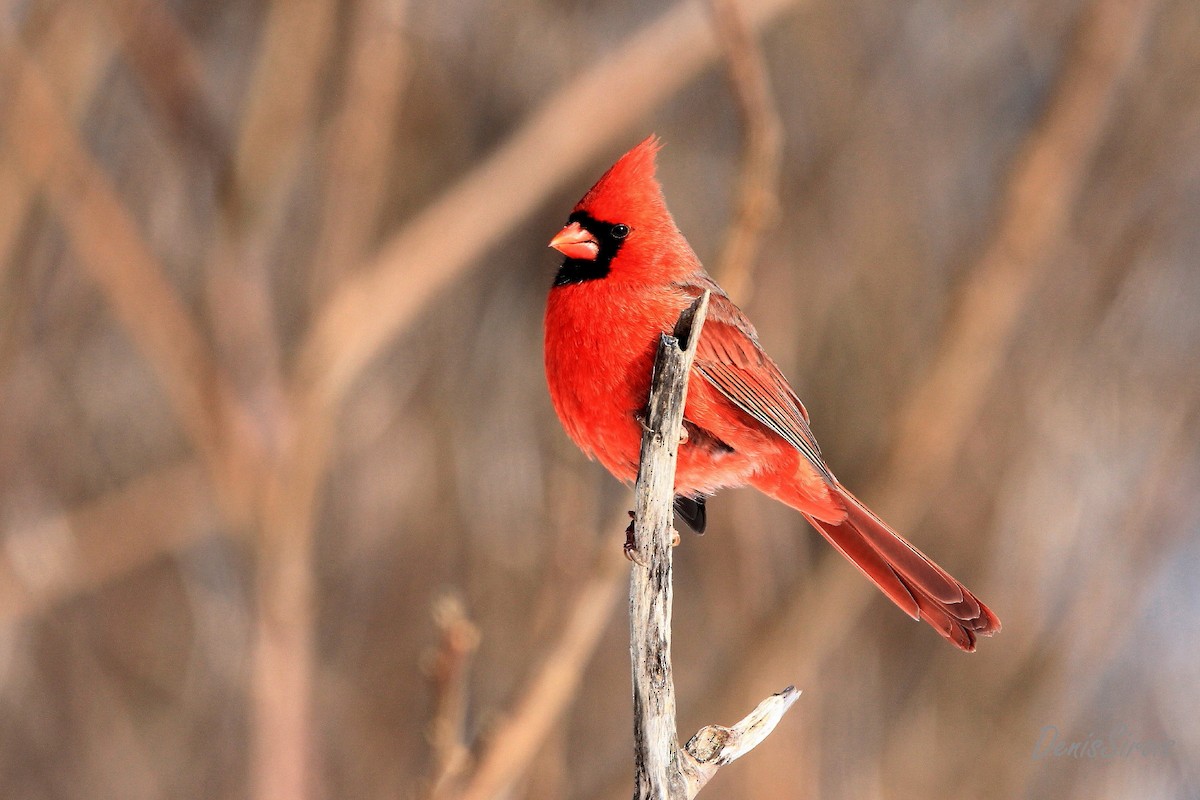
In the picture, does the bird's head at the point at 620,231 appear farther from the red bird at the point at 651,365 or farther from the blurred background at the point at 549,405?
the blurred background at the point at 549,405

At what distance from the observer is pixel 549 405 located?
4379mm

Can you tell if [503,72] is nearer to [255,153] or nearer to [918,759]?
[255,153]

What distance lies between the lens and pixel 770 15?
3404mm

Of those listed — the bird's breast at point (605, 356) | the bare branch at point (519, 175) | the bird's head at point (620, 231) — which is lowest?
the bird's breast at point (605, 356)

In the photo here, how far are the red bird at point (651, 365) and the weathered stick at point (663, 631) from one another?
0.67 ft

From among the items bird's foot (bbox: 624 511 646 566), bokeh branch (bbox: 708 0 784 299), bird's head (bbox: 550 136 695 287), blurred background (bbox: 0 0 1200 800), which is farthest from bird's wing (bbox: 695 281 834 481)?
blurred background (bbox: 0 0 1200 800)

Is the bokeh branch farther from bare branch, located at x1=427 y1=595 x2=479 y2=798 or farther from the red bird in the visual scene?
bare branch, located at x1=427 y1=595 x2=479 y2=798

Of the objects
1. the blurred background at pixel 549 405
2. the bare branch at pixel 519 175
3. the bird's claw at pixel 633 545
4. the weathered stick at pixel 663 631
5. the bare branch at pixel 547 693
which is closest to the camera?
the weathered stick at pixel 663 631

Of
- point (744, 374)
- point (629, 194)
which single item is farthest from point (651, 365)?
point (629, 194)

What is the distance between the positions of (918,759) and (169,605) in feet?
Result: 9.52

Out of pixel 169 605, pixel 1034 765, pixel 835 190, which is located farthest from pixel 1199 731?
pixel 169 605

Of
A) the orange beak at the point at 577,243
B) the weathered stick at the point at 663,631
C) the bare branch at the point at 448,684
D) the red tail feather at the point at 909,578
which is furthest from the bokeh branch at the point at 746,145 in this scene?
the bare branch at the point at 448,684

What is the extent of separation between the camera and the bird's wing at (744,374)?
2172 mm

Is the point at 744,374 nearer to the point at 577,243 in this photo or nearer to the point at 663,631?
the point at 577,243
